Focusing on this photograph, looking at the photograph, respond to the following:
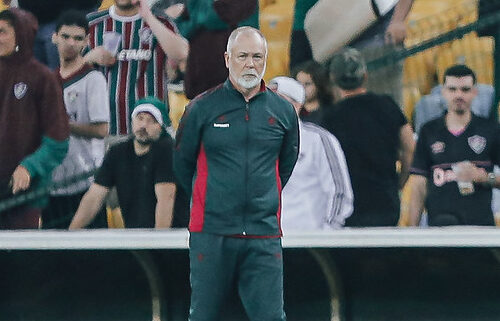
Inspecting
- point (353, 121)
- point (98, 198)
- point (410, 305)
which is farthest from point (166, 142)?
point (410, 305)

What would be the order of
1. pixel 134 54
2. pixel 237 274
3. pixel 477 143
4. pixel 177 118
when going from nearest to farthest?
pixel 237 274 < pixel 477 143 < pixel 177 118 < pixel 134 54

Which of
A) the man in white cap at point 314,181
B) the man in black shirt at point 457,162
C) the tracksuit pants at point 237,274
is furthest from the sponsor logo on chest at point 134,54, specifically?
A: the tracksuit pants at point 237,274

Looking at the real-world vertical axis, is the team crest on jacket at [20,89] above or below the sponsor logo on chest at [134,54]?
below

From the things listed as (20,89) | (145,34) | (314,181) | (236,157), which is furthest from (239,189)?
(20,89)

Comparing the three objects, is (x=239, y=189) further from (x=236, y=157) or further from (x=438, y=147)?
(x=438, y=147)

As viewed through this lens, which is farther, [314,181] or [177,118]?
[177,118]

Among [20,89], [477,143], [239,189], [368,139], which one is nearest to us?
[239,189]

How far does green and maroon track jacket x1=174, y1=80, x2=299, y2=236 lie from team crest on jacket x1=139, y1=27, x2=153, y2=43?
1.81 meters

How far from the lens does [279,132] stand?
5859 millimetres

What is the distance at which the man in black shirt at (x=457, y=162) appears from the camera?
7.15 m

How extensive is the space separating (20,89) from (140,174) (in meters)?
0.88

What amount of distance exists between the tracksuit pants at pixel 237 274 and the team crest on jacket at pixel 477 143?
1.79 metres

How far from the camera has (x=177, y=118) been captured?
7578mm

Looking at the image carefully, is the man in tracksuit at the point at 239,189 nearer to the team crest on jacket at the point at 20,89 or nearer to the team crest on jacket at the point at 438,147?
the team crest on jacket at the point at 438,147
